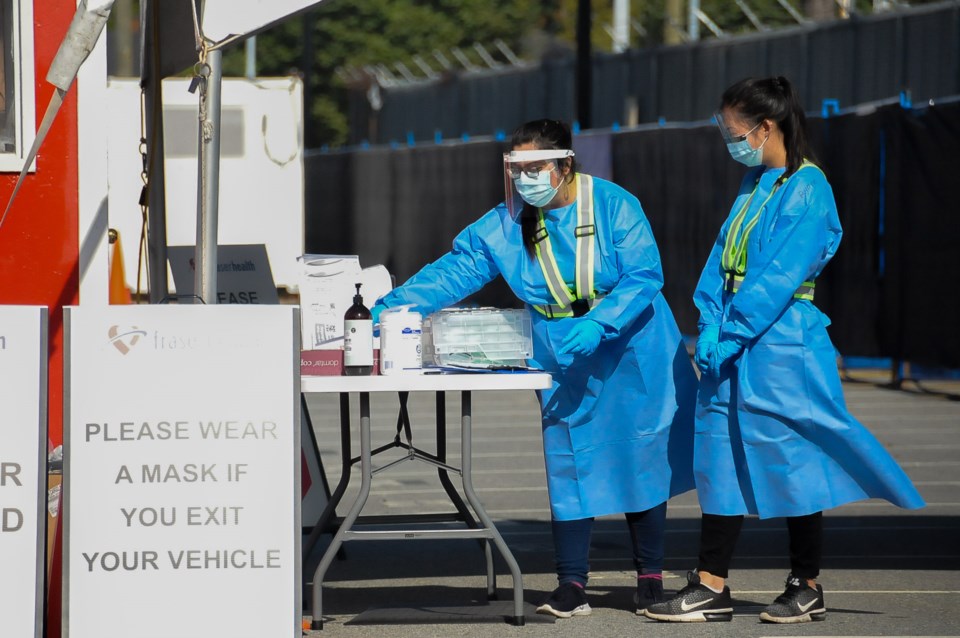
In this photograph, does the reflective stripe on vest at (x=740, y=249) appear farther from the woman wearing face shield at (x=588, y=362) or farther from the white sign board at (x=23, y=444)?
the white sign board at (x=23, y=444)

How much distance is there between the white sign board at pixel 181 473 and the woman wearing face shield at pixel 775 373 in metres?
1.70

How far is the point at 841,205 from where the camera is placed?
47.7 feet

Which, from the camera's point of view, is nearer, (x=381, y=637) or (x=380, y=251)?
(x=381, y=637)

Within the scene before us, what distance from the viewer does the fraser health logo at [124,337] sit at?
17.0 ft

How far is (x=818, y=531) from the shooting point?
6.10 m

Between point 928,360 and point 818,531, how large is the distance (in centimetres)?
Answer: 791

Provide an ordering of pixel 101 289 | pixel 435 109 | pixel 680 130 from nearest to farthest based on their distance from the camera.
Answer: pixel 101 289 → pixel 680 130 → pixel 435 109

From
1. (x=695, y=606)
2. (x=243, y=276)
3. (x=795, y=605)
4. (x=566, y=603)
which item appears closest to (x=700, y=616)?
(x=695, y=606)

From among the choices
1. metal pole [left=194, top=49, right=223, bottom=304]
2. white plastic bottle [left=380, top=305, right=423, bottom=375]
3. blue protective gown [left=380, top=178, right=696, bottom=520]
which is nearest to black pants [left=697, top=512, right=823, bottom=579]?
blue protective gown [left=380, top=178, right=696, bottom=520]

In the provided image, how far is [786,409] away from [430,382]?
1.36m

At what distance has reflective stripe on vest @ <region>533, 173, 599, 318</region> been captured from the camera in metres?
6.16

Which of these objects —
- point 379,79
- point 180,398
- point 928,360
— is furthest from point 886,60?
point 379,79

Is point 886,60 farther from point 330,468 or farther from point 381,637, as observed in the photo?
point 381,637

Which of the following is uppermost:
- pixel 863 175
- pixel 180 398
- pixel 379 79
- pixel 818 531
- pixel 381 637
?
pixel 379 79
